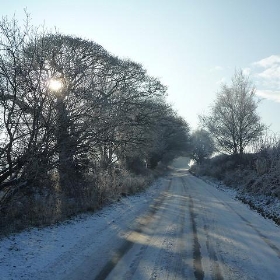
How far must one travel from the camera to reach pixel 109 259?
23.3 ft

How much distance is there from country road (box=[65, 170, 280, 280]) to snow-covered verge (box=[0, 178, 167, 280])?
0.42m

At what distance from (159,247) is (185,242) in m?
0.90

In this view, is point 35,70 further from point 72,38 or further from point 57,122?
point 72,38

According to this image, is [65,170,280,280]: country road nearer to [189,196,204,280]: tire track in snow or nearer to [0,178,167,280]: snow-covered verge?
[189,196,204,280]: tire track in snow

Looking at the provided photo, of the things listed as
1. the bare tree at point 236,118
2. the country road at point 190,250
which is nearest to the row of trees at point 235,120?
the bare tree at point 236,118

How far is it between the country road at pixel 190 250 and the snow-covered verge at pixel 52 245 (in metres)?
0.42

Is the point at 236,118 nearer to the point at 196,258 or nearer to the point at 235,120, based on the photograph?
the point at 235,120

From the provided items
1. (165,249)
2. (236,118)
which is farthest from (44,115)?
(236,118)

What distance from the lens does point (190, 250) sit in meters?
7.95

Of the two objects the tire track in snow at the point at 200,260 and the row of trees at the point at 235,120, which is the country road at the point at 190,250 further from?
the row of trees at the point at 235,120

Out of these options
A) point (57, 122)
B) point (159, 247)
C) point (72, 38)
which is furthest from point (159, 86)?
point (159, 247)

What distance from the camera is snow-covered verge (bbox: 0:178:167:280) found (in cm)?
631

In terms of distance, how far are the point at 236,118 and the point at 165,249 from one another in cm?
3106

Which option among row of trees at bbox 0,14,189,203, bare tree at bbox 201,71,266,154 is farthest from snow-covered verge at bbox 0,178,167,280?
bare tree at bbox 201,71,266,154
